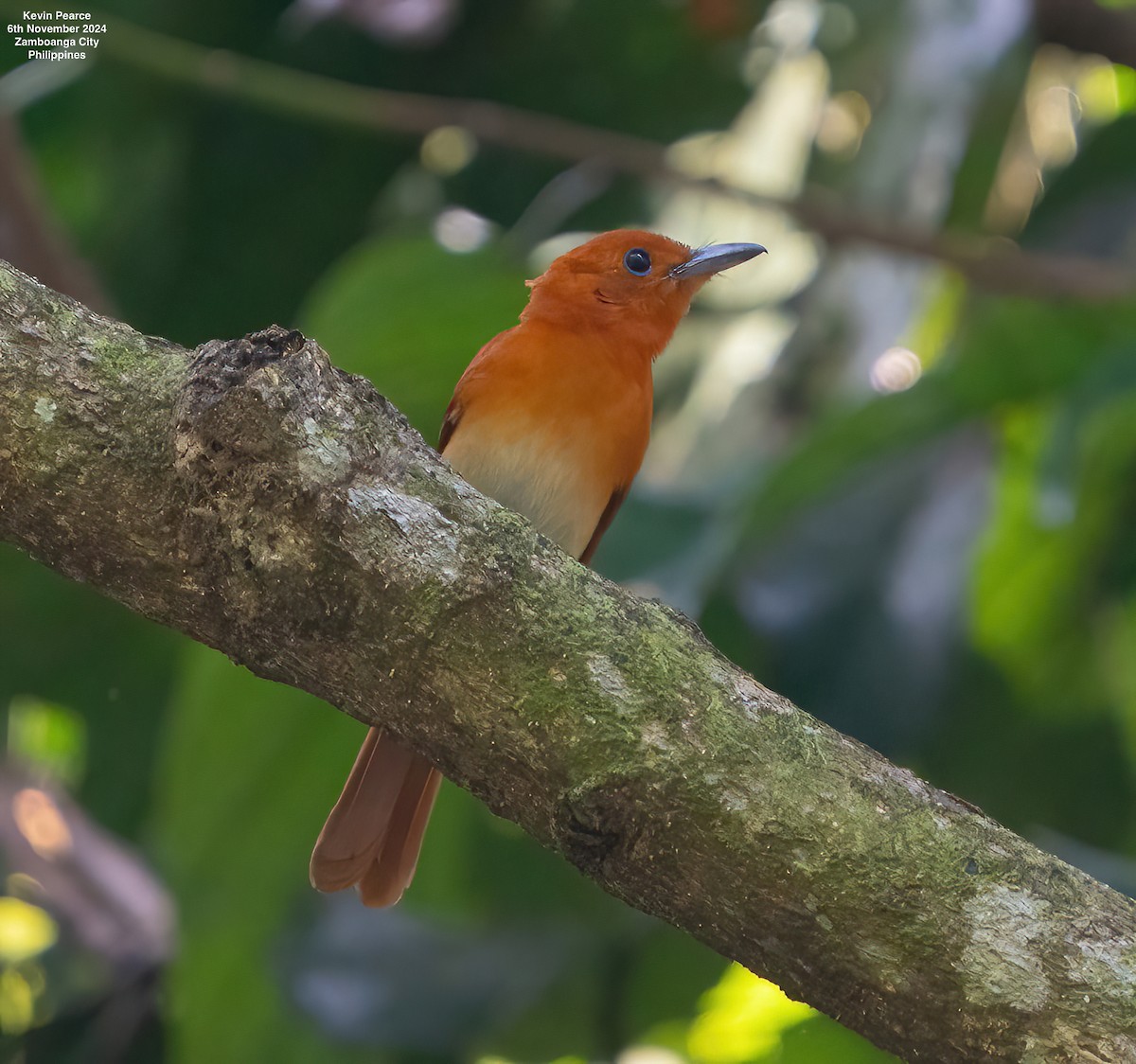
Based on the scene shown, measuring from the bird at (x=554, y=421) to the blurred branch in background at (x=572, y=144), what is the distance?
27.8 inches

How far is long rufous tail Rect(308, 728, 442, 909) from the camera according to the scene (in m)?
2.43

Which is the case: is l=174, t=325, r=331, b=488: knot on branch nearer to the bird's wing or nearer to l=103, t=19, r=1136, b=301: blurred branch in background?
the bird's wing

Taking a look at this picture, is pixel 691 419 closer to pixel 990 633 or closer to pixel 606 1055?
pixel 990 633

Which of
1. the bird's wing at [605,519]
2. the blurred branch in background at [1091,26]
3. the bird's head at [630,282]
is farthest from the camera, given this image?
the blurred branch in background at [1091,26]

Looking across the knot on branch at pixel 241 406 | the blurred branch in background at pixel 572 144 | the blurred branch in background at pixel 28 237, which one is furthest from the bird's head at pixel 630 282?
the knot on branch at pixel 241 406

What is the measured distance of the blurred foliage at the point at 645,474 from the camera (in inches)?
136

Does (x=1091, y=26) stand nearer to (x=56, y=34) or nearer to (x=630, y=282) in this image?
(x=630, y=282)

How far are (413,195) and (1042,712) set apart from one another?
290 centimetres

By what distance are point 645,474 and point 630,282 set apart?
2061 mm

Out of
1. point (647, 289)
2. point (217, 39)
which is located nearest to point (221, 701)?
point (647, 289)

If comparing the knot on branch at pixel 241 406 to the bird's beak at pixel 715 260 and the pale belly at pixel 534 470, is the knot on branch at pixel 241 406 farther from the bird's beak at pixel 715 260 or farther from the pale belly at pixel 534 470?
the bird's beak at pixel 715 260

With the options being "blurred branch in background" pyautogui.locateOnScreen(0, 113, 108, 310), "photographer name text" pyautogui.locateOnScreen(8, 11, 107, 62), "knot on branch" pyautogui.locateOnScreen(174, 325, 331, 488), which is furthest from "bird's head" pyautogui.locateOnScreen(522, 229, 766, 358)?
"knot on branch" pyautogui.locateOnScreen(174, 325, 331, 488)

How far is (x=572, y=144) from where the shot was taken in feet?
13.1

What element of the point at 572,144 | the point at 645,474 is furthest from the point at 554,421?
the point at 645,474
